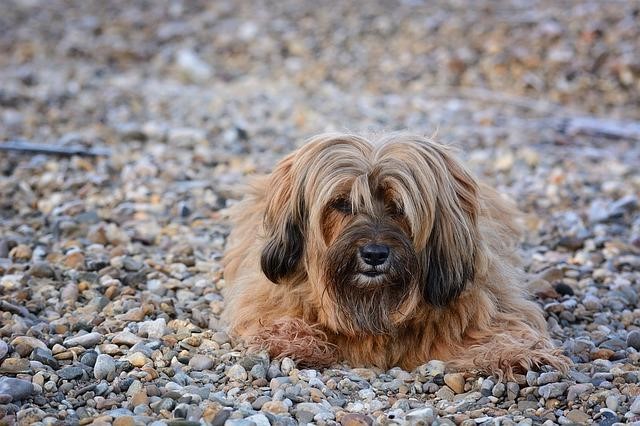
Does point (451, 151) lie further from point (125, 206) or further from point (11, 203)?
point (11, 203)

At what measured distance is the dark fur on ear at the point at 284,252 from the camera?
497cm

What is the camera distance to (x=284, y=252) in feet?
16.3

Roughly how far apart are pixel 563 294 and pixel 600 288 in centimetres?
31

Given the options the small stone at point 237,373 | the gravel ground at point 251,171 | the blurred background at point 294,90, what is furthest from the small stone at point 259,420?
the blurred background at point 294,90

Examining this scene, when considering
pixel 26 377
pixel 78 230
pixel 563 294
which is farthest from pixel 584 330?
pixel 78 230

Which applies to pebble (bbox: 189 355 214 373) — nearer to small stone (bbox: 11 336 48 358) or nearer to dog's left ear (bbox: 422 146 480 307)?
small stone (bbox: 11 336 48 358)

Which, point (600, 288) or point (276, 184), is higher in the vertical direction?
point (276, 184)

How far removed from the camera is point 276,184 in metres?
5.18

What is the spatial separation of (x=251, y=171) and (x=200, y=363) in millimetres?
3636

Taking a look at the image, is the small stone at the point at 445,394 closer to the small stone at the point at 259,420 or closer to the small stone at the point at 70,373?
the small stone at the point at 259,420

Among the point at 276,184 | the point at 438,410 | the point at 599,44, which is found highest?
the point at 599,44

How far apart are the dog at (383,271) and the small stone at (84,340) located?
0.74 metres

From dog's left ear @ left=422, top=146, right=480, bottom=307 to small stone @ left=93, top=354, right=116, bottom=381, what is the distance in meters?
1.53

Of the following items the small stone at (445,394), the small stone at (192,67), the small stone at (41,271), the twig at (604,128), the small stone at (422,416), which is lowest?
the small stone at (445,394)
